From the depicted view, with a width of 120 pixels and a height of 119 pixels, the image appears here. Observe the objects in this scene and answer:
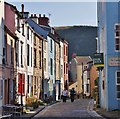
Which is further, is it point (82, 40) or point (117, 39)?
point (82, 40)

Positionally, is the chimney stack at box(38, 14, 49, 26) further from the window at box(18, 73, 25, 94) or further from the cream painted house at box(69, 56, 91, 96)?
the window at box(18, 73, 25, 94)

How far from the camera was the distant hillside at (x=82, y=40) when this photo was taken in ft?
315

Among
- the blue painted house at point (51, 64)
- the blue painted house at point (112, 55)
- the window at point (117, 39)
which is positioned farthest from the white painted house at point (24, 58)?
the blue painted house at point (51, 64)

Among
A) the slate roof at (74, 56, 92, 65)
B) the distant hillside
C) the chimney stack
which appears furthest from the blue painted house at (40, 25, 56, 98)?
the distant hillside

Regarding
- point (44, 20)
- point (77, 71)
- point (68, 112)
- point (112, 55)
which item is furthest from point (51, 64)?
point (112, 55)

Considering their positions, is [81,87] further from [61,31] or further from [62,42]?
[61,31]

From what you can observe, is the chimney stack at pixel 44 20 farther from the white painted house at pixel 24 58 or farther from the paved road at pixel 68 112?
the paved road at pixel 68 112

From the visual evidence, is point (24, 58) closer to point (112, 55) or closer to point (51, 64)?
point (112, 55)

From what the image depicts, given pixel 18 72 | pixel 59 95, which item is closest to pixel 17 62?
pixel 18 72

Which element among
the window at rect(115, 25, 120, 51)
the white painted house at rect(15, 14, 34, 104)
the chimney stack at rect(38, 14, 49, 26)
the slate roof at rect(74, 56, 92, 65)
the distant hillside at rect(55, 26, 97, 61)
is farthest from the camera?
the distant hillside at rect(55, 26, 97, 61)

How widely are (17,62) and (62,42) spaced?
35.1 metres

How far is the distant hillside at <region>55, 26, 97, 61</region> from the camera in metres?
95.9

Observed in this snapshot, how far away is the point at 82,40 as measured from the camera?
96688mm

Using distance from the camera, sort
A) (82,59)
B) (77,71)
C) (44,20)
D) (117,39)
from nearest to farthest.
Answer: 1. (117,39)
2. (44,20)
3. (77,71)
4. (82,59)
